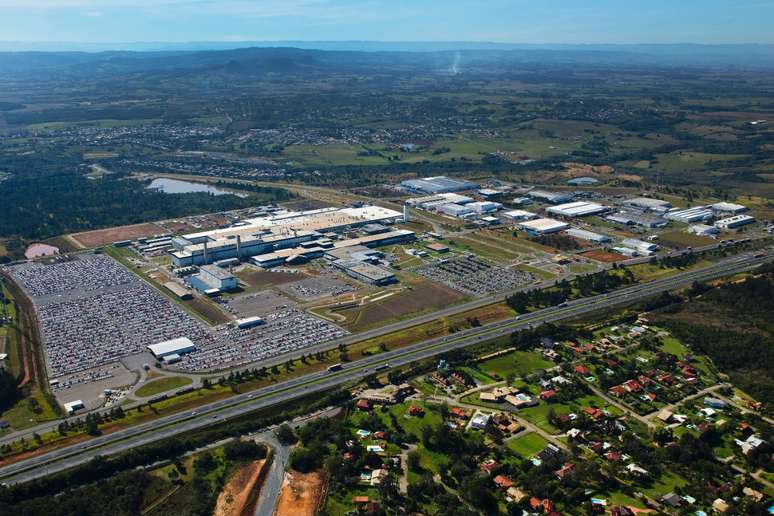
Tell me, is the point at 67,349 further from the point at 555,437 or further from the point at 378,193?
the point at 378,193

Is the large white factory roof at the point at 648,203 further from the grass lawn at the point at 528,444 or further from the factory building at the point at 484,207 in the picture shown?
the grass lawn at the point at 528,444

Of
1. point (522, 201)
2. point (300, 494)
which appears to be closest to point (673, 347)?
point (300, 494)

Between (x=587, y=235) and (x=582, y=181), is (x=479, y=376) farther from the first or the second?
(x=582, y=181)

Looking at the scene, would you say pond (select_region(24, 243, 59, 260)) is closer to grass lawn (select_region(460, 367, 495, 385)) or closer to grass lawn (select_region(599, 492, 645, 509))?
grass lawn (select_region(460, 367, 495, 385))

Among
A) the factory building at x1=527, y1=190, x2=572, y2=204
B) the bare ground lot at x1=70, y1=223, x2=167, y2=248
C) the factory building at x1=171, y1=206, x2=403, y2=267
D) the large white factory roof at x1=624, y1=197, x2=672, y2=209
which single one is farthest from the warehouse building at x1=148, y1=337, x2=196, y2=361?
the large white factory roof at x1=624, y1=197, x2=672, y2=209

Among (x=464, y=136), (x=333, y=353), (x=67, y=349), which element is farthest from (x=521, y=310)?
(x=464, y=136)

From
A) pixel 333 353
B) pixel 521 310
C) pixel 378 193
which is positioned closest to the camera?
pixel 333 353

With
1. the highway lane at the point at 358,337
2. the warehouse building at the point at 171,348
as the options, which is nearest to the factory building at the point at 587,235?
the highway lane at the point at 358,337
